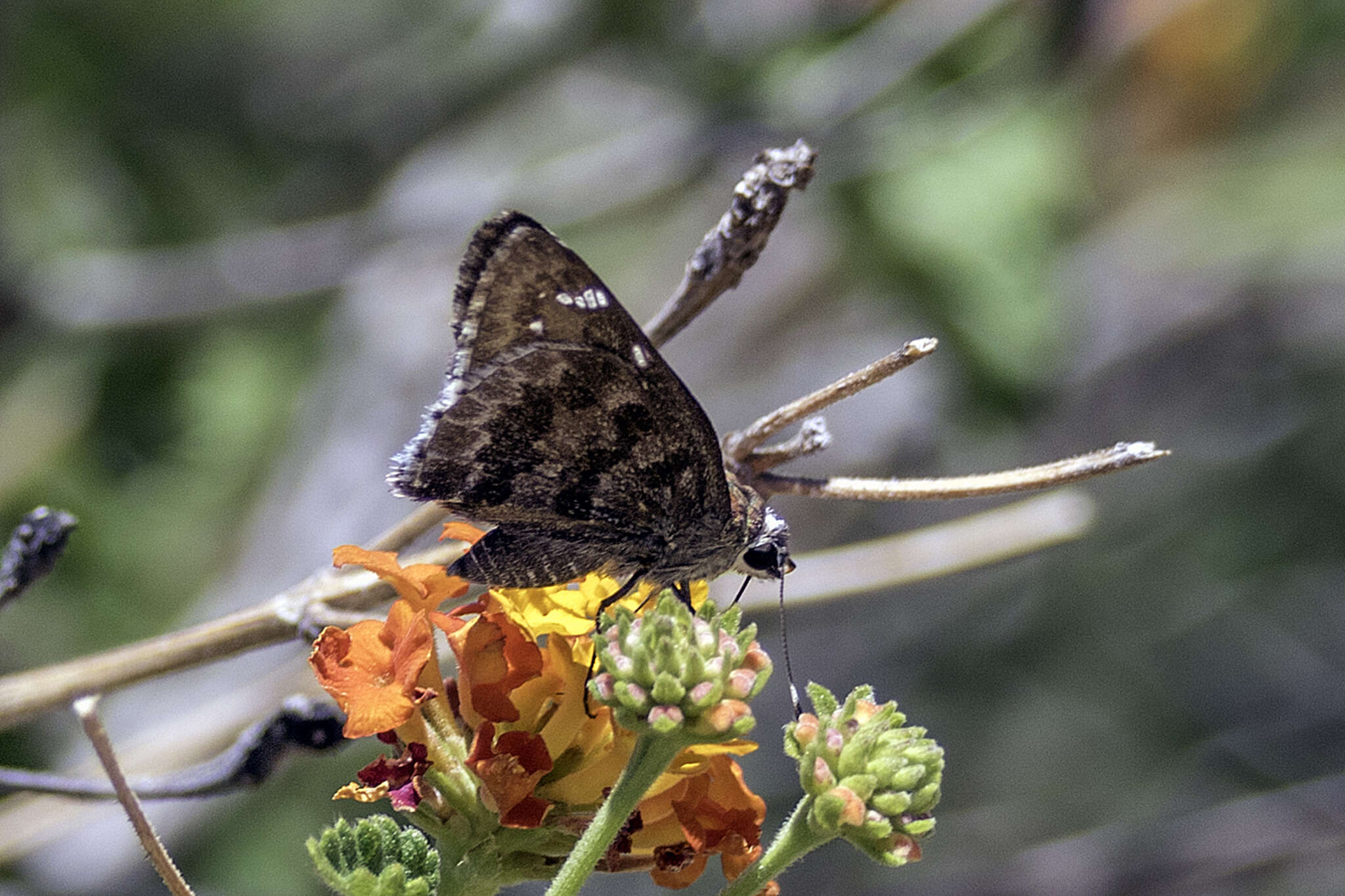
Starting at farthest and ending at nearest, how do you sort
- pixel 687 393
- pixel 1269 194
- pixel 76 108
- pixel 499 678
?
pixel 1269 194
pixel 76 108
pixel 687 393
pixel 499 678

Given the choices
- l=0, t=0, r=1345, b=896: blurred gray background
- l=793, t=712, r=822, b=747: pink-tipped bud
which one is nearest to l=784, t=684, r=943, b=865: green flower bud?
l=793, t=712, r=822, b=747: pink-tipped bud

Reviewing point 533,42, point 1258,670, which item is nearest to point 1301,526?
point 1258,670

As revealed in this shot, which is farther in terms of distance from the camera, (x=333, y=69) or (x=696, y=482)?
(x=333, y=69)

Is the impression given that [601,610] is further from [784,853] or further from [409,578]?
[784,853]

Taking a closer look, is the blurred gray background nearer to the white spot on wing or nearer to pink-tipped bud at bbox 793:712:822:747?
the white spot on wing

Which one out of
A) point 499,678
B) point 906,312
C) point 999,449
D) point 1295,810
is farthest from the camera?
point 1295,810

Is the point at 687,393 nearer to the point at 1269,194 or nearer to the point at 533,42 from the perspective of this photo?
the point at 533,42

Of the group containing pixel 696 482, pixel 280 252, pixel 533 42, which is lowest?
pixel 696 482
